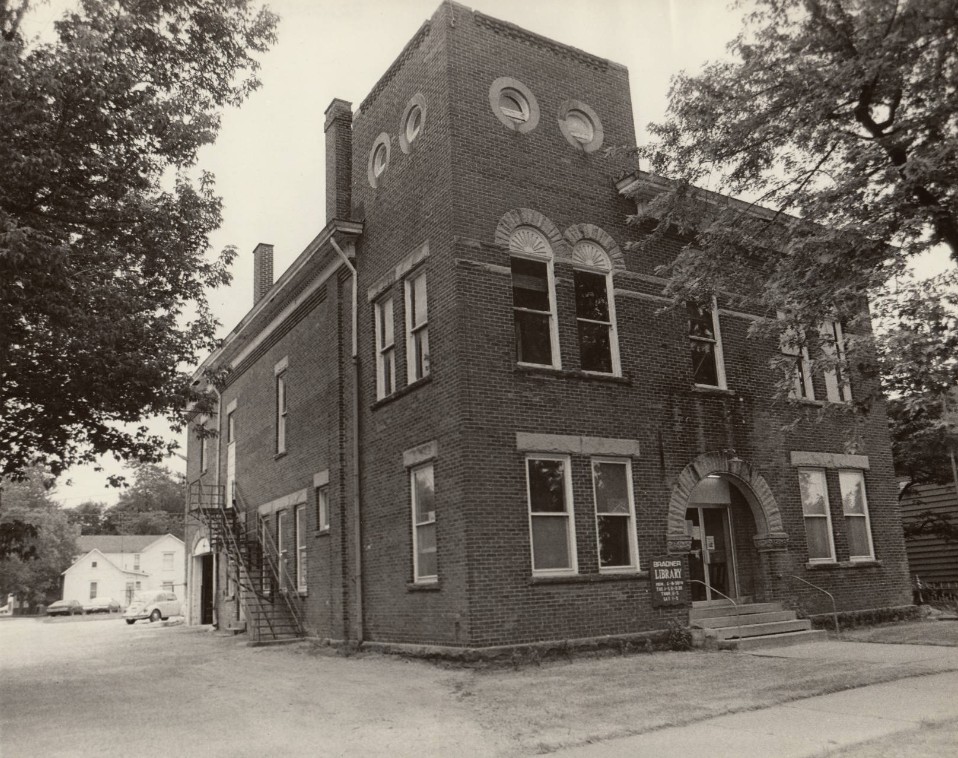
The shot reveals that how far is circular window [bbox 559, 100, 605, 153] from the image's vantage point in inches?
639

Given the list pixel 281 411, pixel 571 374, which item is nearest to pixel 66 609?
pixel 281 411

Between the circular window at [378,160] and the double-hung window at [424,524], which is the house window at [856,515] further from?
the circular window at [378,160]

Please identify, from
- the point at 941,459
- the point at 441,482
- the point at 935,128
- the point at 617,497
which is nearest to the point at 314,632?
the point at 441,482

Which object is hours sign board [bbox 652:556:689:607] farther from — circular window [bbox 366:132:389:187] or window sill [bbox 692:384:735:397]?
circular window [bbox 366:132:389:187]

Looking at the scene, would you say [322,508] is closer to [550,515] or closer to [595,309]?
[550,515]

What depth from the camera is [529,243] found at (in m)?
15.1

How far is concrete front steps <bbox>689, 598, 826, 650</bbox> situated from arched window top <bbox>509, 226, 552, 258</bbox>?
273 inches

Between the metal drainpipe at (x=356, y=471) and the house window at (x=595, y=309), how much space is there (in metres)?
4.76

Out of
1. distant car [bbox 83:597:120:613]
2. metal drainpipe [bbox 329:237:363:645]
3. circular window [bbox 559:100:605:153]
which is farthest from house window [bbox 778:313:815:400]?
distant car [bbox 83:597:120:613]

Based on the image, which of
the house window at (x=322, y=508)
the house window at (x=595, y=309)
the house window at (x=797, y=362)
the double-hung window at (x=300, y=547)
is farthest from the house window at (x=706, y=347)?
the double-hung window at (x=300, y=547)

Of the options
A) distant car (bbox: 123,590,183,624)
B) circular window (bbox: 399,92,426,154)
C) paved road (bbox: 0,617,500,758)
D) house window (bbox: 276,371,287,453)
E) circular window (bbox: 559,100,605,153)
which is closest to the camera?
paved road (bbox: 0,617,500,758)

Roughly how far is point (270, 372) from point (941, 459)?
1867 centimetres

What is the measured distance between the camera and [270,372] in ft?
75.4

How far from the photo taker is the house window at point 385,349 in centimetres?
1623
